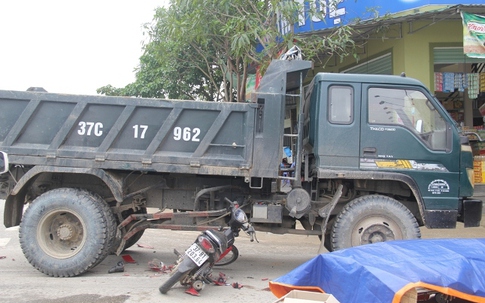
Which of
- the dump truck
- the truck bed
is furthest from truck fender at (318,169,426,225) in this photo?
the truck bed

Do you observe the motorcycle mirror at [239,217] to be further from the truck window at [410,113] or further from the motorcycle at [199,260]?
the truck window at [410,113]

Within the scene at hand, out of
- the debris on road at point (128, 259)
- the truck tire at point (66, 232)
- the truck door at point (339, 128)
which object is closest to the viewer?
the truck tire at point (66, 232)

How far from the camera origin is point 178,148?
18.6 feet

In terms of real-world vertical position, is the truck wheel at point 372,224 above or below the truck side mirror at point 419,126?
below

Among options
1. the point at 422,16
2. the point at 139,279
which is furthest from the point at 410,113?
the point at 422,16

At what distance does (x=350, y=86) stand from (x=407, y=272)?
11.1ft

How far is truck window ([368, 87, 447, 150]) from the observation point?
566 centimetres

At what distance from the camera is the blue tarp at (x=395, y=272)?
2.65 m

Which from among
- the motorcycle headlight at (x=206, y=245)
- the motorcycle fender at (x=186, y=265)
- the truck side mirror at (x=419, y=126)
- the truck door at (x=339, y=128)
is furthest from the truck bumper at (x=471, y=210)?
the motorcycle fender at (x=186, y=265)

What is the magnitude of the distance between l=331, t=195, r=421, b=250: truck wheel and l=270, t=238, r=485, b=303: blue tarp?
7.16 feet

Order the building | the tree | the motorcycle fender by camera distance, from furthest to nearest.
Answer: the building, the tree, the motorcycle fender

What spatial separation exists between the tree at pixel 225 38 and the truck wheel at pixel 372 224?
3.72 metres

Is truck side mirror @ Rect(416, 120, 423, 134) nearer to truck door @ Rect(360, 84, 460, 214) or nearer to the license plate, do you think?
truck door @ Rect(360, 84, 460, 214)

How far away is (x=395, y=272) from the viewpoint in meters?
2.74
